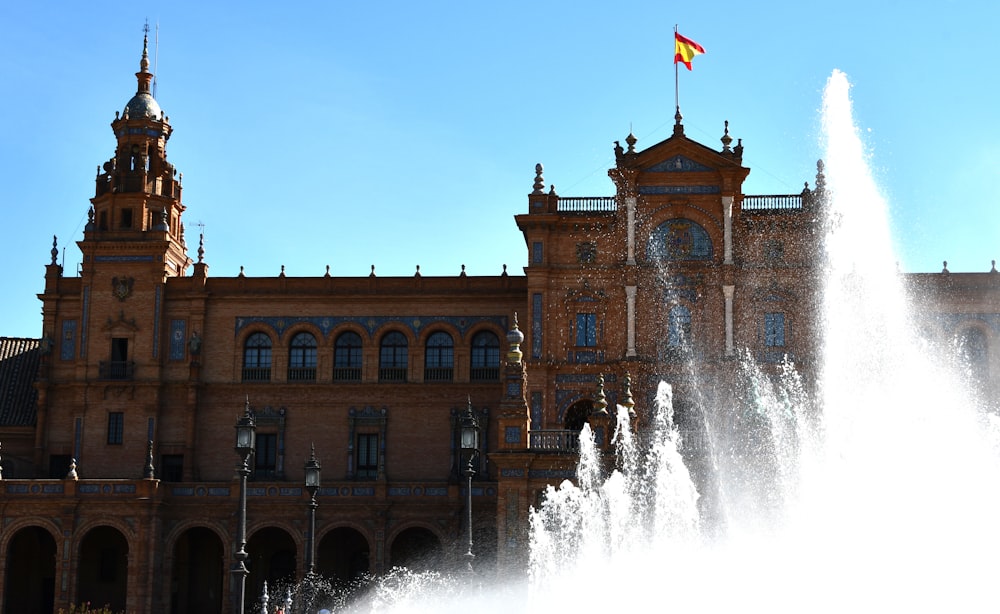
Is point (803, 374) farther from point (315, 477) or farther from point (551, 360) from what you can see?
point (315, 477)

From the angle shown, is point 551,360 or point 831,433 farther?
point 551,360

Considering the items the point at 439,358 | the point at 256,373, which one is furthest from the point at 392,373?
the point at 256,373

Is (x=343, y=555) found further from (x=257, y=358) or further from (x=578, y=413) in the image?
(x=578, y=413)

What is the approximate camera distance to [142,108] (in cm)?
6775

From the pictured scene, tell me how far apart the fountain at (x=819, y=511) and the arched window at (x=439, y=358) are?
1396 cm

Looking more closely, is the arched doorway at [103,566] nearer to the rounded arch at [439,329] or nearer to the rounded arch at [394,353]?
the rounded arch at [394,353]

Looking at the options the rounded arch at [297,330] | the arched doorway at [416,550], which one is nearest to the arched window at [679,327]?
the arched doorway at [416,550]

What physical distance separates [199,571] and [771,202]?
30.5 m

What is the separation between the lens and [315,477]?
37.0 meters

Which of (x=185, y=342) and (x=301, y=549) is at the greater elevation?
(x=185, y=342)

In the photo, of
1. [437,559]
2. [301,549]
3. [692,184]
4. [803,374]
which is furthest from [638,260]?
[301,549]

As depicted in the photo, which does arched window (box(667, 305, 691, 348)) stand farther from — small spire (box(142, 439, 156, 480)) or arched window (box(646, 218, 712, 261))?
small spire (box(142, 439, 156, 480))

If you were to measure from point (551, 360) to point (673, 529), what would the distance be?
16619 millimetres

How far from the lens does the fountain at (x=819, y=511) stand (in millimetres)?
32719
